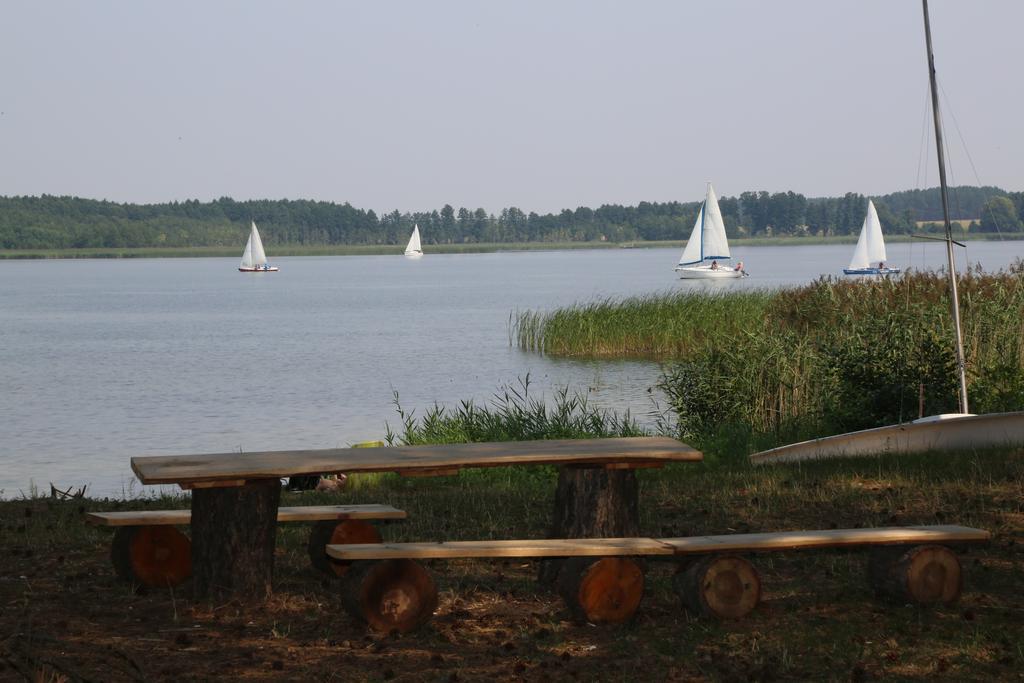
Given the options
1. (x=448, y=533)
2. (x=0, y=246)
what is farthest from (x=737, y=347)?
(x=0, y=246)

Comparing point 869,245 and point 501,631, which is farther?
point 869,245

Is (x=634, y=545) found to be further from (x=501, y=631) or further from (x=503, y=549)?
(x=501, y=631)

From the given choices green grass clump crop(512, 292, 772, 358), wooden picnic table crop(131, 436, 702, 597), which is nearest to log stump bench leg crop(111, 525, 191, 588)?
wooden picnic table crop(131, 436, 702, 597)

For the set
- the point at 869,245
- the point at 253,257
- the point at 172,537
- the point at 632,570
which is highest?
the point at 253,257

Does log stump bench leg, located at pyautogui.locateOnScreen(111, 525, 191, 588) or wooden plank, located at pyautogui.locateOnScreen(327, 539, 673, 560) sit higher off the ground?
wooden plank, located at pyautogui.locateOnScreen(327, 539, 673, 560)

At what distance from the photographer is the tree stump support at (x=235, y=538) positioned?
21.0 ft

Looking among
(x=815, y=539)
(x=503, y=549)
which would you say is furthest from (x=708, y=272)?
(x=503, y=549)

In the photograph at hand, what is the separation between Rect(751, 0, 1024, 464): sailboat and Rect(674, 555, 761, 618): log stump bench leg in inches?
217

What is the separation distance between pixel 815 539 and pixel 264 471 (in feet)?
9.09

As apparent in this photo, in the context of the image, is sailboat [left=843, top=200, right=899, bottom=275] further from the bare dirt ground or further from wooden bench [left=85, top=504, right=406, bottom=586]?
wooden bench [left=85, top=504, right=406, bottom=586]

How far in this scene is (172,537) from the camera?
707 centimetres

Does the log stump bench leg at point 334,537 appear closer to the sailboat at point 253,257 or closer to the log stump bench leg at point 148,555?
the log stump bench leg at point 148,555

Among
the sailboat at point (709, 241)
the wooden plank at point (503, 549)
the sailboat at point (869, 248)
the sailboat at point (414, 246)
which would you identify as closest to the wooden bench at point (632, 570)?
the wooden plank at point (503, 549)

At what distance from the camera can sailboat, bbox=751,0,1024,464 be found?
10789mm
